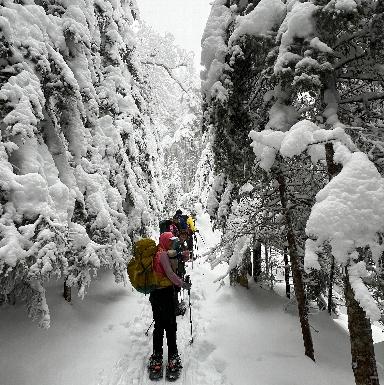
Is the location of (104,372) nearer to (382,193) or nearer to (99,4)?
(382,193)

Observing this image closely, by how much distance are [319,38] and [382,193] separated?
2.47 metres

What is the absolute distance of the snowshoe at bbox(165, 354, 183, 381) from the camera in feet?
19.8

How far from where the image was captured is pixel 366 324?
16.3 feet

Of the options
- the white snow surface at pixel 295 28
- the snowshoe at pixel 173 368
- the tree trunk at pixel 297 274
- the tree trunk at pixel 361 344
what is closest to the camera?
the white snow surface at pixel 295 28

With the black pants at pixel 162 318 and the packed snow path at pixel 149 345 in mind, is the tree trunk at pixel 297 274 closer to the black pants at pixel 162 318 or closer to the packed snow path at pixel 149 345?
the packed snow path at pixel 149 345

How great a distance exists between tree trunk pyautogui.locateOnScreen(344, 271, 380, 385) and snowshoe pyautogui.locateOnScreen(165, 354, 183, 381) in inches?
108

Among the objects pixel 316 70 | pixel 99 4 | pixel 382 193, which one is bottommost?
pixel 382 193

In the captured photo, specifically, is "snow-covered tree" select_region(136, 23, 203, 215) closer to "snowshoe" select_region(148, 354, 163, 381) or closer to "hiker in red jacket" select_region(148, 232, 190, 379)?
"hiker in red jacket" select_region(148, 232, 190, 379)

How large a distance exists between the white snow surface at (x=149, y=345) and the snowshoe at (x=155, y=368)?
0.53 ft

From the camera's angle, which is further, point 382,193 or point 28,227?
point 28,227

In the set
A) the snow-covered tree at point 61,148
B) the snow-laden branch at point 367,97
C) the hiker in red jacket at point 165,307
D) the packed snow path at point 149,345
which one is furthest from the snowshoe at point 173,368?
the snow-laden branch at point 367,97

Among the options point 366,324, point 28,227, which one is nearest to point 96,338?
point 28,227

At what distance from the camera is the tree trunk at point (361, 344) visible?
4.96 m

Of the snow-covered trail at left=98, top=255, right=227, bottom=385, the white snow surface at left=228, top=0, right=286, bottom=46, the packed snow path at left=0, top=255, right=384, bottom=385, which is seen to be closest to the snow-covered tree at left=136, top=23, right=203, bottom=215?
the packed snow path at left=0, top=255, right=384, bottom=385
